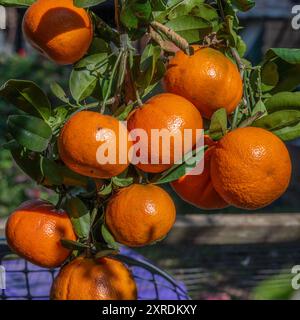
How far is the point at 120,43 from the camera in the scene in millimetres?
573

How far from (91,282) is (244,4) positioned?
319 mm

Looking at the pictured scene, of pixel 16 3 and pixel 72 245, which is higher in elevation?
pixel 16 3

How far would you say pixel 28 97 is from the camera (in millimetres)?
591

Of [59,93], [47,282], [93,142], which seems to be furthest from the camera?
[47,282]

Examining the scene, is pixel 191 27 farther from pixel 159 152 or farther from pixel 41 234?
pixel 41 234

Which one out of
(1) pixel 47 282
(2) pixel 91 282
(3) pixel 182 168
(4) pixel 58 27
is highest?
(4) pixel 58 27

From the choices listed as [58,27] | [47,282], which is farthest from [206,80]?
[47,282]

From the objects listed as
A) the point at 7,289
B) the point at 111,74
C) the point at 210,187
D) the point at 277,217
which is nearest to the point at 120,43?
the point at 111,74

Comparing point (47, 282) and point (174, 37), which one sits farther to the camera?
point (47, 282)

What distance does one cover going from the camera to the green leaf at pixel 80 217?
61 cm

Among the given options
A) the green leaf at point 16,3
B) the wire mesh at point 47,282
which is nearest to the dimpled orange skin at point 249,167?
the green leaf at point 16,3

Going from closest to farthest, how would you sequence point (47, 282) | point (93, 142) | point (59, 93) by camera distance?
point (93, 142)
point (59, 93)
point (47, 282)

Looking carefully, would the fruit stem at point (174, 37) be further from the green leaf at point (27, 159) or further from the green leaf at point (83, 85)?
the green leaf at point (27, 159)
